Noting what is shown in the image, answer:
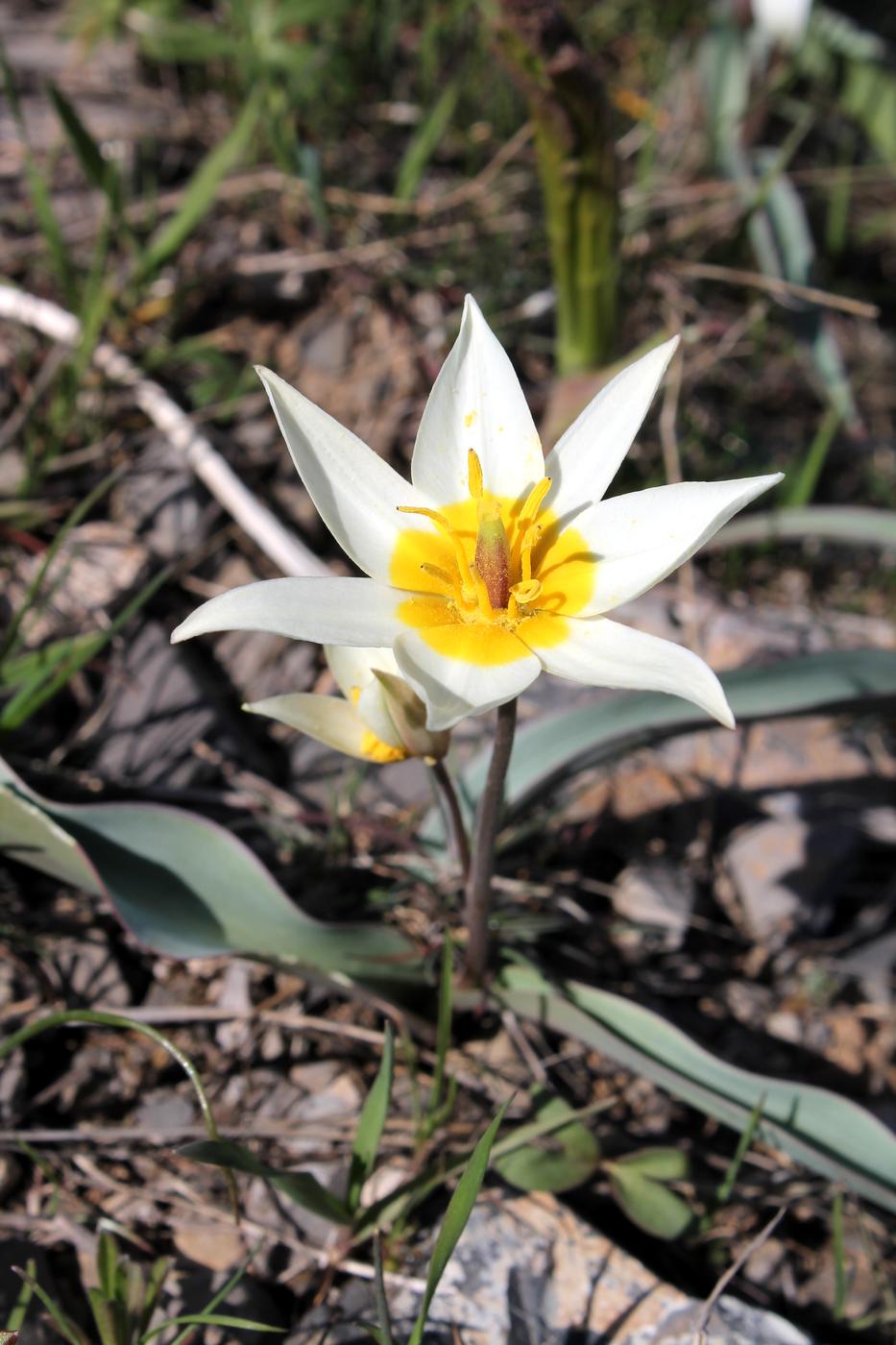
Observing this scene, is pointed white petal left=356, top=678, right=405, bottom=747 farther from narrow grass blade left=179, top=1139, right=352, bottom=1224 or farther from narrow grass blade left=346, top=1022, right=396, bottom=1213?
narrow grass blade left=179, top=1139, right=352, bottom=1224

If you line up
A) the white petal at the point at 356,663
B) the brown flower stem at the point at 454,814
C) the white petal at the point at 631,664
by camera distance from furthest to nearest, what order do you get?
the brown flower stem at the point at 454,814 < the white petal at the point at 356,663 < the white petal at the point at 631,664

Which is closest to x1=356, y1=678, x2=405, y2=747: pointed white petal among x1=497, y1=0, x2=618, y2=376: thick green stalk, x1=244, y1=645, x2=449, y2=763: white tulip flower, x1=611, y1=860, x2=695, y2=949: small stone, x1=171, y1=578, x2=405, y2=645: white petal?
x1=244, y1=645, x2=449, y2=763: white tulip flower

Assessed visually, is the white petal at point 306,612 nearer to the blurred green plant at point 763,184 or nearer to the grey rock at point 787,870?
the grey rock at point 787,870

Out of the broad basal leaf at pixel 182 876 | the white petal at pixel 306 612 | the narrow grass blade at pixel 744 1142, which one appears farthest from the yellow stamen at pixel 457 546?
the narrow grass blade at pixel 744 1142

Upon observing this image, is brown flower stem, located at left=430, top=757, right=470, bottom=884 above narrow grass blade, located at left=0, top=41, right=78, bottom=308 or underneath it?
underneath

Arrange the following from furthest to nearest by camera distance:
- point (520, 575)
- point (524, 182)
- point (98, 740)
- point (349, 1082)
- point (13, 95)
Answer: point (524, 182), point (13, 95), point (98, 740), point (349, 1082), point (520, 575)

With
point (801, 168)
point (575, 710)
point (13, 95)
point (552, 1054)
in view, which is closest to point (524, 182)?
point (801, 168)

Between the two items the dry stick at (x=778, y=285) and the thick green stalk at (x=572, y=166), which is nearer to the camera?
the thick green stalk at (x=572, y=166)

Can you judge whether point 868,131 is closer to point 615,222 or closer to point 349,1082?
point 615,222
